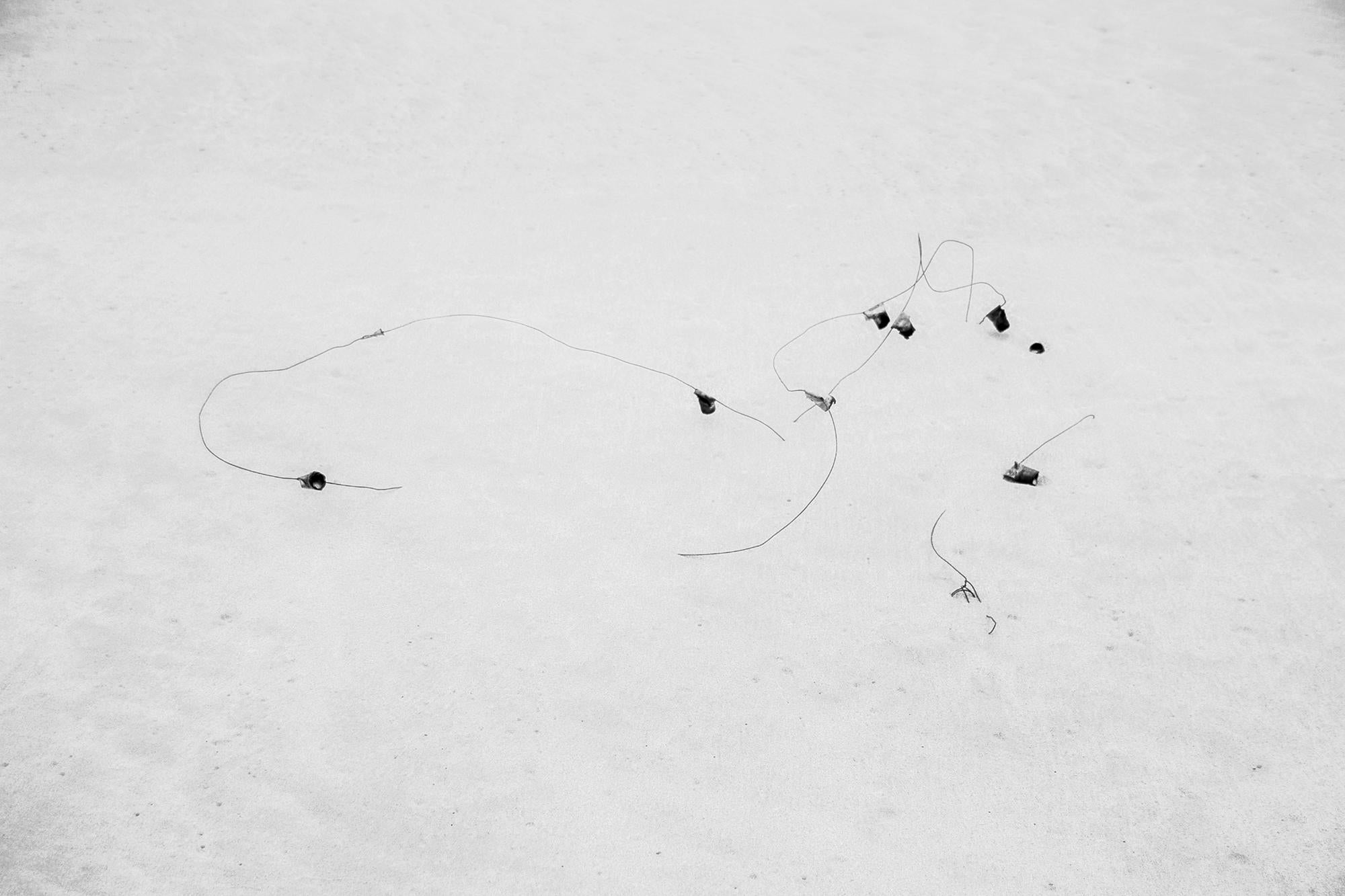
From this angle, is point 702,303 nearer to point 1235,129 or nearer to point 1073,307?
point 1073,307

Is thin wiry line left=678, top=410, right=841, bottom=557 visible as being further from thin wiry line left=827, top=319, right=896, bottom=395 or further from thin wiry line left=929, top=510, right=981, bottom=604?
thin wiry line left=929, top=510, right=981, bottom=604

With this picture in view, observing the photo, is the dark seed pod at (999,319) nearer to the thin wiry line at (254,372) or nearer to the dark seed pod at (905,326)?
the dark seed pod at (905,326)

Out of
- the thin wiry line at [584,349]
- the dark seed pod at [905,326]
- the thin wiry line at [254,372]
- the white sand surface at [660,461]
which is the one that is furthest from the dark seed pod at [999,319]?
the thin wiry line at [254,372]

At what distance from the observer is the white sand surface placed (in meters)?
2.00

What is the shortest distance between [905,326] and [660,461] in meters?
1.07

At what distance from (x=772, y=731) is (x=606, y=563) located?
2.24ft

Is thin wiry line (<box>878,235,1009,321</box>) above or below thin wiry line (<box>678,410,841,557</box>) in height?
above

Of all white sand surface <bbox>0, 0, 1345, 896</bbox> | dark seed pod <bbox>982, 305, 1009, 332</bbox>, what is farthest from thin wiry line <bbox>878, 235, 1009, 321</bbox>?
dark seed pod <bbox>982, 305, 1009, 332</bbox>

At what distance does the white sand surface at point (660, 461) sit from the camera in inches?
78.5

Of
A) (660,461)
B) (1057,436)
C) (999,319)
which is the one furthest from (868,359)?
(660,461)

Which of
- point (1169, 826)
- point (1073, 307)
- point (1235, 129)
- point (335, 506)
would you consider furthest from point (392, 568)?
point (1235, 129)

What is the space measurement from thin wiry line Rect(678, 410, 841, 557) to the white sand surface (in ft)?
0.08

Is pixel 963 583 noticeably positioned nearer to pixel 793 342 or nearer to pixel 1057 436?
pixel 1057 436

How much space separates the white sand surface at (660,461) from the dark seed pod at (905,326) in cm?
12
